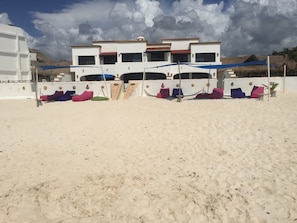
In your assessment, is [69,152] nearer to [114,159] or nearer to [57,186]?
[114,159]

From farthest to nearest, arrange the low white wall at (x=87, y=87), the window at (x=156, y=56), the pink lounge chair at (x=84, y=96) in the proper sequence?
the window at (x=156, y=56) → the low white wall at (x=87, y=87) → the pink lounge chair at (x=84, y=96)

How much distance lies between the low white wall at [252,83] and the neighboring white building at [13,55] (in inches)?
1019

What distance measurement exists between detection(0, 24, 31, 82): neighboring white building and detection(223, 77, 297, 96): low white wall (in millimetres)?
25893

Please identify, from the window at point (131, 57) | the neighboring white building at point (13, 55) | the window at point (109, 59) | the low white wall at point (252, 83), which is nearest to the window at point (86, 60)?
the window at point (109, 59)

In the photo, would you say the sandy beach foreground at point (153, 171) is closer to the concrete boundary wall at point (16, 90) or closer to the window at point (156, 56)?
the concrete boundary wall at point (16, 90)

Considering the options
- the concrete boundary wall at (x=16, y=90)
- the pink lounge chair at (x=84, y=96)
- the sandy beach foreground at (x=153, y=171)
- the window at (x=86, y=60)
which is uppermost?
the window at (x=86, y=60)

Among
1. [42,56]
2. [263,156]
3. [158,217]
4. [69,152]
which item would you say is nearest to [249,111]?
[263,156]

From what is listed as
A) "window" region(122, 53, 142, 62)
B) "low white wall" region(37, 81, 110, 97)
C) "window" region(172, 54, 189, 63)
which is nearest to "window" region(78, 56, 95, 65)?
"window" region(122, 53, 142, 62)

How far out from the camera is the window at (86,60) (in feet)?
102

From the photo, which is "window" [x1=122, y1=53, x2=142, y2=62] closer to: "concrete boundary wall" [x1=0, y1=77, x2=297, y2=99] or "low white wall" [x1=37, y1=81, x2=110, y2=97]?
"concrete boundary wall" [x1=0, y1=77, x2=297, y2=99]

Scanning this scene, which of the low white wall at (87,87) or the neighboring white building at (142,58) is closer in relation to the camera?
the low white wall at (87,87)

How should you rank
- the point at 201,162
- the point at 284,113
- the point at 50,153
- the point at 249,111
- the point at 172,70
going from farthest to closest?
the point at 172,70, the point at 249,111, the point at 284,113, the point at 50,153, the point at 201,162

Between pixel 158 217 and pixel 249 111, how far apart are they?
926 centimetres

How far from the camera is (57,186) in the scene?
5289 mm
